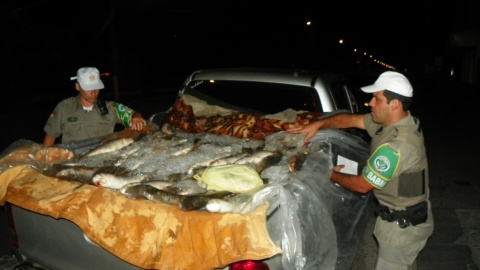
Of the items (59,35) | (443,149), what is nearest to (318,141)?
(443,149)

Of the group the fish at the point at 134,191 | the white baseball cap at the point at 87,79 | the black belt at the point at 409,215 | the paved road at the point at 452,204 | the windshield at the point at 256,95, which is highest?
the white baseball cap at the point at 87,79

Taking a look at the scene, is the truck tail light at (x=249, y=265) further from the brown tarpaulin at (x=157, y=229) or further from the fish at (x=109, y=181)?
Answer: the fish at (x=109, y=181)

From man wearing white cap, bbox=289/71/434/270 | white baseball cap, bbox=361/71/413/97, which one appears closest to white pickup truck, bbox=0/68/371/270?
man wearing white cap, bbox=289/71/434/270

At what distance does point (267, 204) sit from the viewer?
2.28m

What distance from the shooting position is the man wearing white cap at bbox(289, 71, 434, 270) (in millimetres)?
2908

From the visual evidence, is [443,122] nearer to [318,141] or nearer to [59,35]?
[318,141]

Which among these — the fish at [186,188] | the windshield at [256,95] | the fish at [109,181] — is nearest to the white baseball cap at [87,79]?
the windshield at [256,95]

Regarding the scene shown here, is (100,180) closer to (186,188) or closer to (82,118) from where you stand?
(186,188)

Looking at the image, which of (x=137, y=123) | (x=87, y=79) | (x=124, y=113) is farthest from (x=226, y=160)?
(x=87, y=79)

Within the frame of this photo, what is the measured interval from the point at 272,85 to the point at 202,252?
265cm

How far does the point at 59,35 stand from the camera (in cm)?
2384

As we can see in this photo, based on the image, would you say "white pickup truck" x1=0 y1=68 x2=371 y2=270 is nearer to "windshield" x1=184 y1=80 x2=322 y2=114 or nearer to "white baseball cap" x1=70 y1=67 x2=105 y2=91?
"windshield" x1=184 y1=80 x2=322 y2=114

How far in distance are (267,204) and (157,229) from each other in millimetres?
630

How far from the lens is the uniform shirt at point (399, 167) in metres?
2.88
